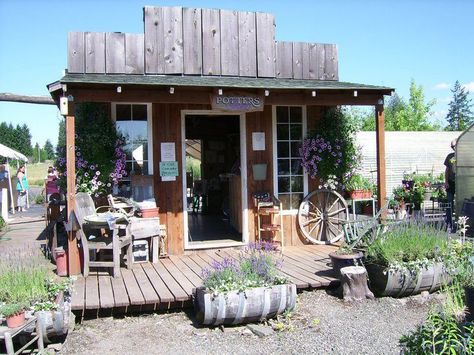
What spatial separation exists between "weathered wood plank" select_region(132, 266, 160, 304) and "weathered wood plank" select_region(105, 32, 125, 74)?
9.84 feet

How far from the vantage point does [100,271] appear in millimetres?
6145

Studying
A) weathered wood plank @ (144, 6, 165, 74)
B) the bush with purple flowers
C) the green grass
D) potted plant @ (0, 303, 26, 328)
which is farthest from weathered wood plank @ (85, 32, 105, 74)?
the green grass

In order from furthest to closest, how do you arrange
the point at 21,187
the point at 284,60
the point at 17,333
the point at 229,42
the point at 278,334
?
the point at 21,187
the point at 284,60
the point at 229,42
the point at 278,334
the point at 17,333

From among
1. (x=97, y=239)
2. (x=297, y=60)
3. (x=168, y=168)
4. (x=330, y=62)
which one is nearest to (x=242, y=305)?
(x=97, y=239)

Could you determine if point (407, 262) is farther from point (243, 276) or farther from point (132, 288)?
point (132, 288)

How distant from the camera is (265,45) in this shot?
25.5 feet

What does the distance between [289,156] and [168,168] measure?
2006mm

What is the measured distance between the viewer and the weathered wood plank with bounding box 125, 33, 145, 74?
7223mm

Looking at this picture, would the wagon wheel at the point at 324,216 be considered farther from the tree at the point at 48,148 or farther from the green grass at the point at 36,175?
the tree at the point at 48,148

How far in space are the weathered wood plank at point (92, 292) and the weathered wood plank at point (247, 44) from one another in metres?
3.92

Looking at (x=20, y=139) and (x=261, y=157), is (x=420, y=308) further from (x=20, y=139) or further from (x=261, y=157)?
(x=20, y=139)

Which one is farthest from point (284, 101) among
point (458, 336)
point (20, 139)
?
point (20, 139)

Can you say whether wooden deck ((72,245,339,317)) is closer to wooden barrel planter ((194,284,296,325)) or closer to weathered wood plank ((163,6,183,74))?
wooden barrel planter ((194,284,296,325))

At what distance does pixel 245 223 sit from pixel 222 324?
302 cm
